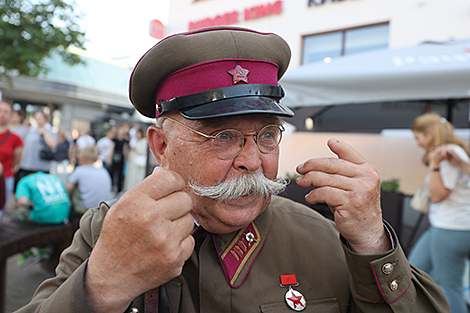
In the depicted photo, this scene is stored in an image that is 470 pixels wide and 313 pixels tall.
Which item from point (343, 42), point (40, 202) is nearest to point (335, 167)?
point (40, 202)

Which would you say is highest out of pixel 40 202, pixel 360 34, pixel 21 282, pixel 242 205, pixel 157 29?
pixel 157 29

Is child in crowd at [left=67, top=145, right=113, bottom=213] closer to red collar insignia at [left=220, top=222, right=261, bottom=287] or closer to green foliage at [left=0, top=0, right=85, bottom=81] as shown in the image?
red collar insignia at [left=220, top=222, right=261, bottom=287]

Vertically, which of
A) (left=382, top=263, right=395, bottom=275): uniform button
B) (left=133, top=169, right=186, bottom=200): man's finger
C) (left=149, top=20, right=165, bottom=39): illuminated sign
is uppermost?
(left=149, top=20, right=165, bottom=39): illuminated sign

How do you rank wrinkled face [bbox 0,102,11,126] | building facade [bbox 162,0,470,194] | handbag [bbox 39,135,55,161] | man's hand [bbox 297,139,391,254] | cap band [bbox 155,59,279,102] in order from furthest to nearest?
handbag [bbox 39,135,55,161], building facade [bbox 162,0,470,194], wrinkled face [bbox 0,102,11,126], cap band [bbox 155,59,279,102], man's hand [bbox 297,139,391,254]

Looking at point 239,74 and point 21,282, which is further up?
point 239,74

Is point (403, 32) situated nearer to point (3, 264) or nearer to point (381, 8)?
point (381, 8)

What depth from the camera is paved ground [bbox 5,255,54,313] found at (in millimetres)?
3578

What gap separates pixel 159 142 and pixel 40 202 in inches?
105

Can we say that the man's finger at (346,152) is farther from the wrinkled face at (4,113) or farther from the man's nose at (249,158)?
the wrinkled face at (4,113)

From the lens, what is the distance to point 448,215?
310cm

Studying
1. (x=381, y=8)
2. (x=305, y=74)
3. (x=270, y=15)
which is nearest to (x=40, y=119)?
(x=305, y=74)

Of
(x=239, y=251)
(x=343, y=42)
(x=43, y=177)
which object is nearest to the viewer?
(x=239, y=251)

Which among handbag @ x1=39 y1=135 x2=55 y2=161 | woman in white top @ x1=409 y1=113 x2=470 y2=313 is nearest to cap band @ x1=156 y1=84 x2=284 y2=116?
woman in white top @ x1=409 y1=113 x2=470 y2=313

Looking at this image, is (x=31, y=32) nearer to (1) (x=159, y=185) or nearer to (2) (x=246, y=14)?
(2) (x=246, y=14)
